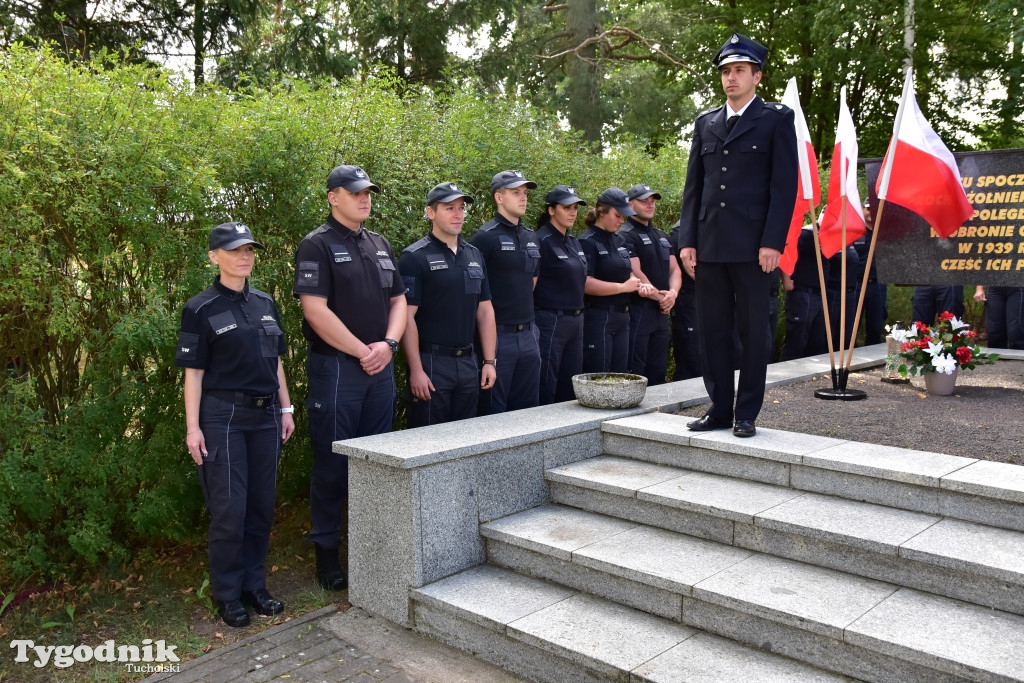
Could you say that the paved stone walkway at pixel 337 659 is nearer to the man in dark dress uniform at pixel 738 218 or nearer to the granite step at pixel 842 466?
the granite step at pixel 842 466

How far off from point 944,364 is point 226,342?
526cm

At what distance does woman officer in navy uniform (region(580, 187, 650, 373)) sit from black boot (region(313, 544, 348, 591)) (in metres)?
2.92

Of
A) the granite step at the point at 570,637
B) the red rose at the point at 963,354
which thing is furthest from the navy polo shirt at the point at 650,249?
the granite step at the point at 570,637

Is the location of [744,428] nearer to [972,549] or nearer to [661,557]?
[661,557]

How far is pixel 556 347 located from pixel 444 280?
148cm

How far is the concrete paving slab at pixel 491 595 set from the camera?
4.01 m

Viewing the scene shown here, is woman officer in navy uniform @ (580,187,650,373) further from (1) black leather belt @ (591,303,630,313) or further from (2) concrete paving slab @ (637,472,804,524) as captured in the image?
(2) concrete paving slab @ (637,472,804,524)

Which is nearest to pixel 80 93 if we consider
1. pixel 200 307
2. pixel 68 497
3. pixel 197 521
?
pixel 200 307

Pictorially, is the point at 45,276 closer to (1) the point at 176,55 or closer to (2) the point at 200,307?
(2) the point at 200,307

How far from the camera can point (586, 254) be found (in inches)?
278

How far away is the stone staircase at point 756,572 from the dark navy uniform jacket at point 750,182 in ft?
3.64

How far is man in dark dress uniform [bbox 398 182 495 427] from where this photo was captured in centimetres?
532

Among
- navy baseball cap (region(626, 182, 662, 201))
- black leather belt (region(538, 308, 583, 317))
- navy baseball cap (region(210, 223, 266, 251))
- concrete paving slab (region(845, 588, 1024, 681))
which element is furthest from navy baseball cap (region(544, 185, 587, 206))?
concrete paving slab (region(845, 588, 1024, 681))

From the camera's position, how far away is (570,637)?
3734mm
